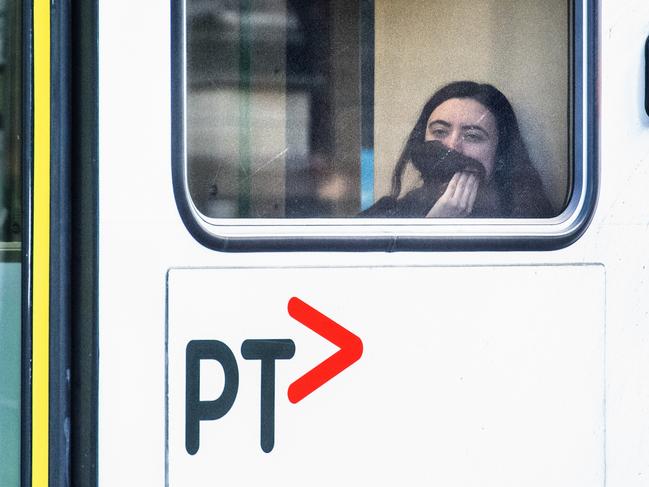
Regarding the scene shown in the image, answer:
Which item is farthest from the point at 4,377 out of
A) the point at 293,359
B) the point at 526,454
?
the point at 526,454

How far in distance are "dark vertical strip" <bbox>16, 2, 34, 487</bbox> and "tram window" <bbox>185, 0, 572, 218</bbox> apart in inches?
11.1

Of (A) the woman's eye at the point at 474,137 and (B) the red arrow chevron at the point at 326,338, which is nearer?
(B) the red arrow chevron at the point at 326,338

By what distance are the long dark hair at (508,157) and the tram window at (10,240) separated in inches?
30.2

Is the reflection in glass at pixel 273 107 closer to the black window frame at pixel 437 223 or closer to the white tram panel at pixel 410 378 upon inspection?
the black window frame at pixel 437 223

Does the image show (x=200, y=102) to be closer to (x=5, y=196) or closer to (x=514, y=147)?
(x=5, y=196)

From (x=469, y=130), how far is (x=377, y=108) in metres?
0.20

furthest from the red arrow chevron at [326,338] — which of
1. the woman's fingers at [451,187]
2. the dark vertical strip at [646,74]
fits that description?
the dark vertical strip at [646,74]

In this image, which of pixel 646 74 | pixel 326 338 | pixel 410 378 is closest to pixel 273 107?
pixel 326 338

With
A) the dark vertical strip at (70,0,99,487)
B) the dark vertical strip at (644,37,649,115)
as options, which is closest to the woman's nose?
the dark vertical strip at (644,37,649,115)

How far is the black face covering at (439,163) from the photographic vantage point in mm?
1885

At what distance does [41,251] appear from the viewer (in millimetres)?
1687

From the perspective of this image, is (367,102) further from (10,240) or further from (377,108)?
(10,240)

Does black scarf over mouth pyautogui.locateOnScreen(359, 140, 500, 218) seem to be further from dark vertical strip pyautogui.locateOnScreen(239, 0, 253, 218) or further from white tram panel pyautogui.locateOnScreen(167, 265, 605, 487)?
dark vertical strip pyautogui.locateOnScreen(239, 0, 253, 218)

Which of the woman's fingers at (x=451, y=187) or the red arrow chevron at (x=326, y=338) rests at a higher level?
the woman's fingers at (x=451, y=187)
